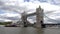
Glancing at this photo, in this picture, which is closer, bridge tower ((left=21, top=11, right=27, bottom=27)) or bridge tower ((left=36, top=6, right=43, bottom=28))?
bridge tower ((left=36, top=6, right=43, bottom=28))

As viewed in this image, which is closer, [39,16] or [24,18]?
[39,16]

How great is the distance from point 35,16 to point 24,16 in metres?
0.44

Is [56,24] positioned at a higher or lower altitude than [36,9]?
lower

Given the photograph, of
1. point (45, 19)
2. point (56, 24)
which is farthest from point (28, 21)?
point (56, 24)

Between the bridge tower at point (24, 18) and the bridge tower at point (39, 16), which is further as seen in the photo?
the bridge tower at point (24, 18)

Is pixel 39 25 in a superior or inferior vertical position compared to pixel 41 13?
inferior

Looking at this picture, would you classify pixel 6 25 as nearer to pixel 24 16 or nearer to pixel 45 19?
pixel 24 16

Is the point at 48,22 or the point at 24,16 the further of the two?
the point at 24,16

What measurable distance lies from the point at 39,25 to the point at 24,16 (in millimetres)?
724

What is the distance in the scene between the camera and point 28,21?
210 inches

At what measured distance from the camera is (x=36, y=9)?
5.39 meters

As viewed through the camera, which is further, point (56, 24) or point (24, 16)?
point (24, 16)

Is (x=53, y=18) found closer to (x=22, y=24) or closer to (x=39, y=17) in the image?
(x=39, y=17)

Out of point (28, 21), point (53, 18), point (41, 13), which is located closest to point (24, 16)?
point (28, 21)
